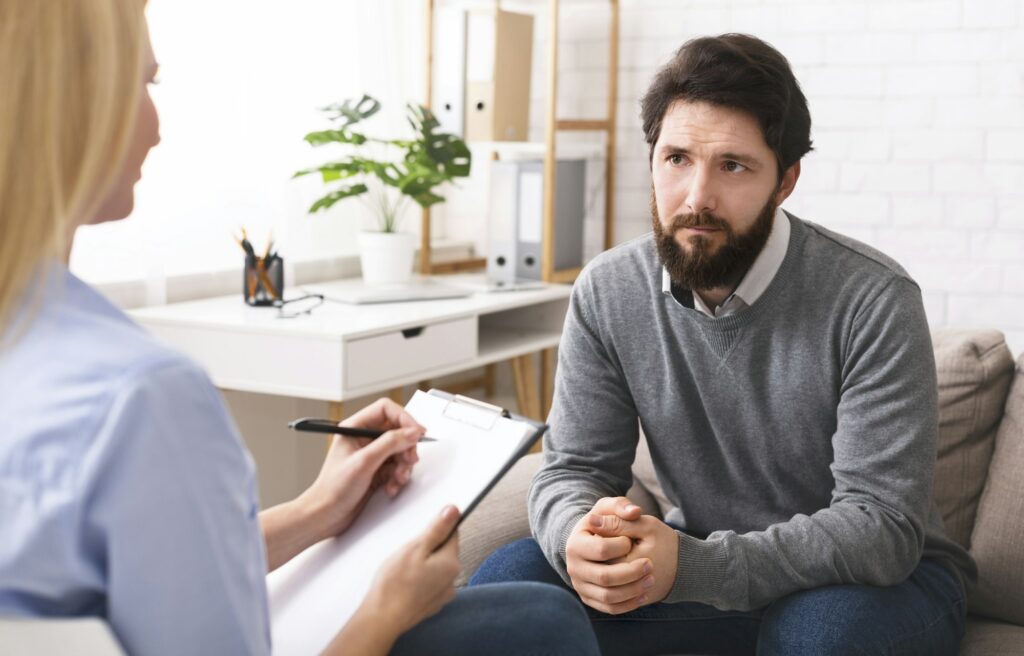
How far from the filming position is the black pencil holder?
8.68 ft

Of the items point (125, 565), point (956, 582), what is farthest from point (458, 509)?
point (956, 582)

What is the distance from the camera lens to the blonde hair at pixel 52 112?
28.0 inches

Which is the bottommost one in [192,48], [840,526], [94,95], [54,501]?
[840,526]

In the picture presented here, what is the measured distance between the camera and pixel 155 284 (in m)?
2.66

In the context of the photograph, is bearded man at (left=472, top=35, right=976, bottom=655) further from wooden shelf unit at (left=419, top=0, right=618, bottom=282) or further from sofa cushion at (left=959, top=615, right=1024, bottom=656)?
wooden shelf unit at (left=419, top=0, right=618, bottom=282)

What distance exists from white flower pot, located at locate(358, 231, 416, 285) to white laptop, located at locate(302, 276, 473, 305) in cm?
2

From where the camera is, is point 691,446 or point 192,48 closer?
point 691,446

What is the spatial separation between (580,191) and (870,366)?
198 cm

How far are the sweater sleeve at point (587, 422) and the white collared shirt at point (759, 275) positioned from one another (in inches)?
6.7

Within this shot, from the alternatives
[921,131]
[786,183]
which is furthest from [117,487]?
[921,131]

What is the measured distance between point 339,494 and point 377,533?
3.0 inches

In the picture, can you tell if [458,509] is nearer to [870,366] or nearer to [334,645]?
[334,645]

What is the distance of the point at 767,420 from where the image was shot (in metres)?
1.59

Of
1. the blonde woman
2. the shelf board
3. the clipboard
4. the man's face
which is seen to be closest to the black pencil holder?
the shelf board
